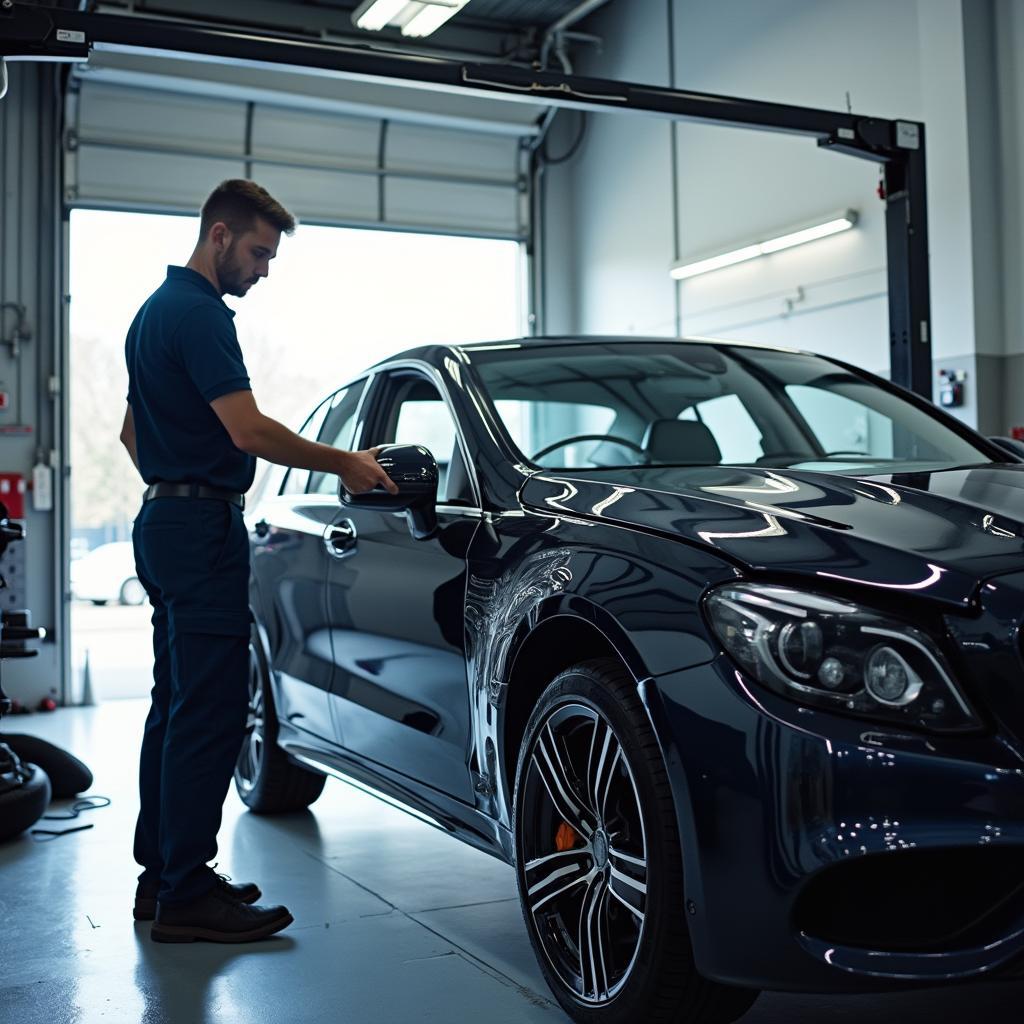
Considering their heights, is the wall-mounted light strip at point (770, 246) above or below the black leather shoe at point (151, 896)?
above

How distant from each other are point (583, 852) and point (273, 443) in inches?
45.5

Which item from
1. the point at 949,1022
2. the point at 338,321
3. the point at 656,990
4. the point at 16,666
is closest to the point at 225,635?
the point at 656,990

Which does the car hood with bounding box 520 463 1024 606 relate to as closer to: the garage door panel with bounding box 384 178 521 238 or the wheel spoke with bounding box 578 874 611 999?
the wheel spoke with bounding box 578 874 611 999

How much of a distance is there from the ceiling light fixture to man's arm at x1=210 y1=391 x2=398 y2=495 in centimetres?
538

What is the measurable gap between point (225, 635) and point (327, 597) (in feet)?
1.61

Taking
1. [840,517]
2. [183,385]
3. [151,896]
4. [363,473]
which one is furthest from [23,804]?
[840,517]

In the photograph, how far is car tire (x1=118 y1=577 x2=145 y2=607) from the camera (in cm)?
943

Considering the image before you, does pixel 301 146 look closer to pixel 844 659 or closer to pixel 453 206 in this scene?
pixel 453 206

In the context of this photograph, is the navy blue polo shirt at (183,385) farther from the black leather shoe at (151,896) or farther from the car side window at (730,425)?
the car side window at (730,425)

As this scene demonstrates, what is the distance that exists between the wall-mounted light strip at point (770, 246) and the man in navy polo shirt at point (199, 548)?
5149 millimetres

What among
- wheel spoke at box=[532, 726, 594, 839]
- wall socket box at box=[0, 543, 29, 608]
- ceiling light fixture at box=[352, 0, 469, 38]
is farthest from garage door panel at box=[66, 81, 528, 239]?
wheel spoke at box=[532, 726, 594, 839]

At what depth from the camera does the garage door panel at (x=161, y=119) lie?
29.2ft

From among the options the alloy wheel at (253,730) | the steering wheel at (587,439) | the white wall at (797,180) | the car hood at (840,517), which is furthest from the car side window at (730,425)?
the white wall at (797,180)

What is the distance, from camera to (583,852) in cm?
228
